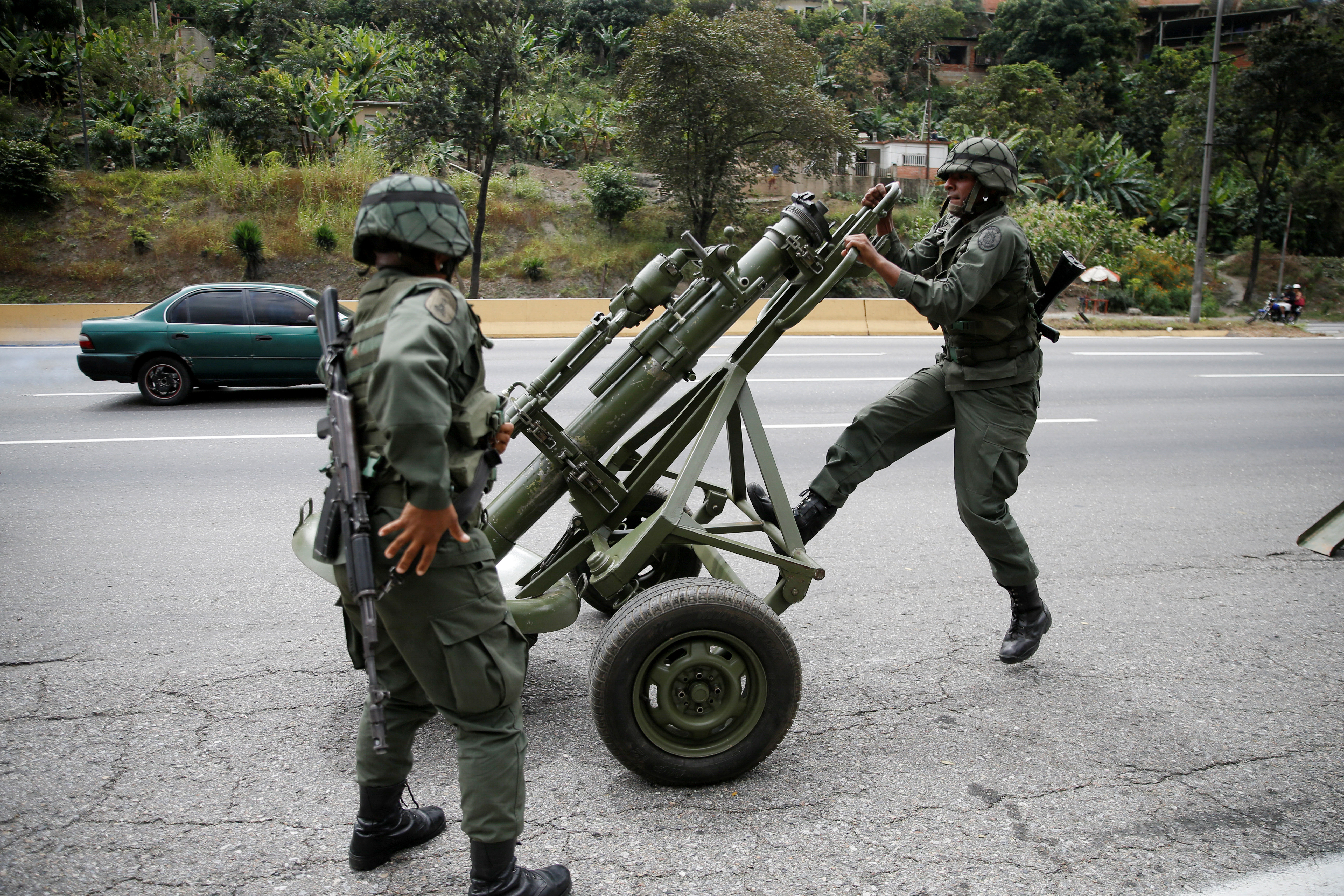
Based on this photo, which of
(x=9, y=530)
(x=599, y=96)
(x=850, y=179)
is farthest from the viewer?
(x=599, y=96)

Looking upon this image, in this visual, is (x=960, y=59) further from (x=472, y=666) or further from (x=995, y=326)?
(x=472, y=666)

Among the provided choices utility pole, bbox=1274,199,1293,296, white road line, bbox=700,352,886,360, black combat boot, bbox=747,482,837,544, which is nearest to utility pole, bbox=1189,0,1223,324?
utility pole, bbox=1274,199,1293,296

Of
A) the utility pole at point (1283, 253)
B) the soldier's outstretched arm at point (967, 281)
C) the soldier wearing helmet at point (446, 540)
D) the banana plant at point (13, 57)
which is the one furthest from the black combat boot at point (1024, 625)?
the banana plant at point (13, 57)

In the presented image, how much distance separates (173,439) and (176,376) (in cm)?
241

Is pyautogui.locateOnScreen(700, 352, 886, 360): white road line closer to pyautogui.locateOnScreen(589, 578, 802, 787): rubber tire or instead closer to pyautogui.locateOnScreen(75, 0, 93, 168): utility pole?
pyautogui.locateOnScreen(589, 578, 802, 787): rubber tire

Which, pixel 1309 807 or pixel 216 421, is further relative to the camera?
pixel 216 421

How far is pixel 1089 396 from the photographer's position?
10.8 m

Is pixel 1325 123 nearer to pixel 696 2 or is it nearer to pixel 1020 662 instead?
pixel 1020 662

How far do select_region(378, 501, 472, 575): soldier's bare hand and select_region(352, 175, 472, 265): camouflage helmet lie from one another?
67cm

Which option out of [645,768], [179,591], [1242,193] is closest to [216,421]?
[179,591]

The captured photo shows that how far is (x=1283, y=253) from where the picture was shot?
31438mm

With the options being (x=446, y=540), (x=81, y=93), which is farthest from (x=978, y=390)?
(x=81, y=93)

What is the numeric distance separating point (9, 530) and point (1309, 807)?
660cm

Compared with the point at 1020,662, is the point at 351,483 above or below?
above
